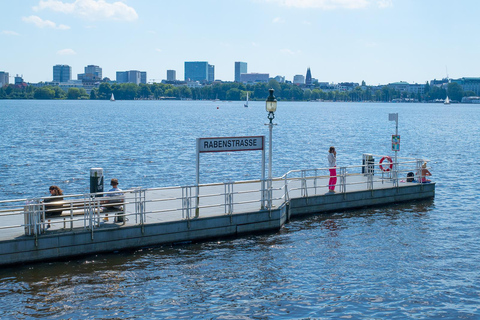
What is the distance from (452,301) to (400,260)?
121 inches

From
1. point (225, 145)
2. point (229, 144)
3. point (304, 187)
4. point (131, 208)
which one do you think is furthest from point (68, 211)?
point (304, 187)

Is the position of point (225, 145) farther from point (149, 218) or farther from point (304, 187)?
point (304, 187)

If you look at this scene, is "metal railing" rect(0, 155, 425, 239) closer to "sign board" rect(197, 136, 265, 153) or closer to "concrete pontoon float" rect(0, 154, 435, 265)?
"concrete pontoon float" rect(0, 154, 435, 265)

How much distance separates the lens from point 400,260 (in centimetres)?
1784

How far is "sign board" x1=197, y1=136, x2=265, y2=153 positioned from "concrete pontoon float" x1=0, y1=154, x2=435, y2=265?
3.95 ft

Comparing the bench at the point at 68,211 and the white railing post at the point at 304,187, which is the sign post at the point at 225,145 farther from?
the white railing post at the point at 304,187

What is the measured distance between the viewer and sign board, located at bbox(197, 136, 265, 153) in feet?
62.6

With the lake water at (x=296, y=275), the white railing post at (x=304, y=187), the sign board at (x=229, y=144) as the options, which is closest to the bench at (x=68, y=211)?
the lake water at (x=296, y=275)

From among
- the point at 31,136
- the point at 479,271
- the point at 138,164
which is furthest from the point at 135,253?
the point at 31,136

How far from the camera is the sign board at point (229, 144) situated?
1908 cm

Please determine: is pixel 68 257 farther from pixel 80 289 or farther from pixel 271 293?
pixel 271 293

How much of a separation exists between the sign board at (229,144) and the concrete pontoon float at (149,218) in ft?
3.95

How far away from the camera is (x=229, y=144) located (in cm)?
1959

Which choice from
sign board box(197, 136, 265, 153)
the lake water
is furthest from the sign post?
the lake water
